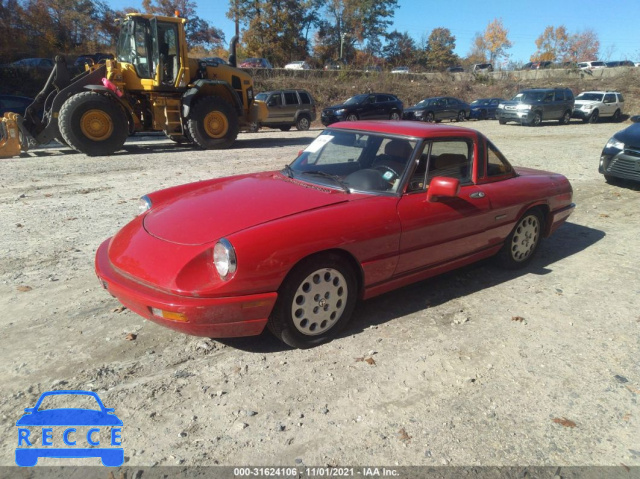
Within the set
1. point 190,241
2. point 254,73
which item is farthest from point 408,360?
point 254,73

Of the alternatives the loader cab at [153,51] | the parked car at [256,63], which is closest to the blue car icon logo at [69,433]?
the loader cab at [153,51]

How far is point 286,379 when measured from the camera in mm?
2900

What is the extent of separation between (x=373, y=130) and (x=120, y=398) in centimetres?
292

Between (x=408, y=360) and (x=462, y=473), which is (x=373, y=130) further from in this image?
(x=462, y=473)

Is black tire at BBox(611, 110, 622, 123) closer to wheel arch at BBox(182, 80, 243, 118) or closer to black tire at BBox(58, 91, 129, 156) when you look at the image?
wheel arch at BBox(182, 80, 243, 118)

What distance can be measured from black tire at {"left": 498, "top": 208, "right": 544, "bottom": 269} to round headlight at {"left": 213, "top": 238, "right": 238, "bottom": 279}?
116 inches

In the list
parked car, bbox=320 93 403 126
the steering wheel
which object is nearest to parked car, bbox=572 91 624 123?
parked car, bbox=320 93 403 126

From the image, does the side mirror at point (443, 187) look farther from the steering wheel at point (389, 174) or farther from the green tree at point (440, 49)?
the green tree at point (440, 49)

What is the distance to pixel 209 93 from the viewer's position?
13289 millimetres

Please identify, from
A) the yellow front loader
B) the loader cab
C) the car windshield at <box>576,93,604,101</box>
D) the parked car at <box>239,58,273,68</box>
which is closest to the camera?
the yellow front loader

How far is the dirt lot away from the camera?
239 cm

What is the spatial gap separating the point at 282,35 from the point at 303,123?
94.5 ft

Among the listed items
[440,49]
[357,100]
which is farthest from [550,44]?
[357,100]

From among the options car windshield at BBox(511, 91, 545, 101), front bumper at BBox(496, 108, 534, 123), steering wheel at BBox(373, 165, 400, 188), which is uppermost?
car windshield at BBox(511, 91, 545, 101)
